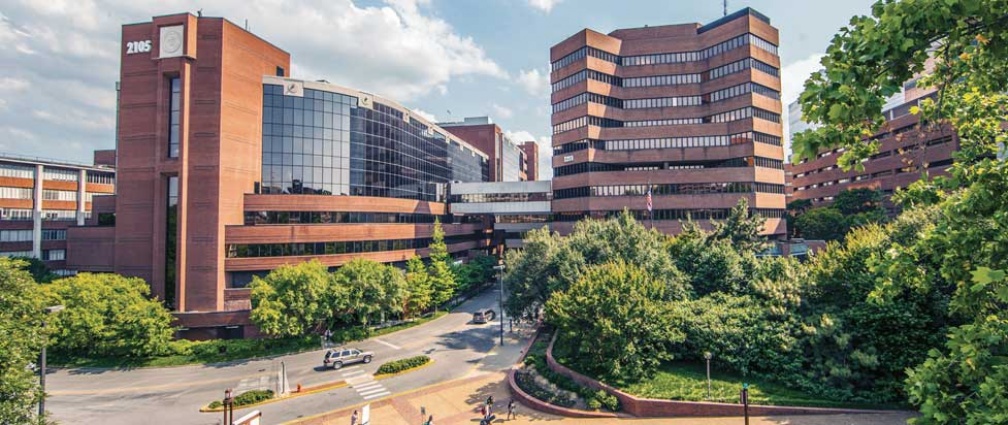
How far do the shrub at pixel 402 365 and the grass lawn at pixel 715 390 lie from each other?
1578 cm

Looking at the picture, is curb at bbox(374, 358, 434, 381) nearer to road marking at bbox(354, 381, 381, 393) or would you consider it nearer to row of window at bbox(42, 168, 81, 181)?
road marking at bbox(354, 381, 381, 393)

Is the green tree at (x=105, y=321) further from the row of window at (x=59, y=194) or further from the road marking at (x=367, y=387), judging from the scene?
the row of window at (x=59, y=194)

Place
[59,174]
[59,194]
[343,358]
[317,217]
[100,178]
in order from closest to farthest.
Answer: [343,358] → [317,217] → [59,194] → [59,174] → [100,178]

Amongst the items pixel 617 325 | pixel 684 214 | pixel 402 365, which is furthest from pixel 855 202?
pixel 402 365

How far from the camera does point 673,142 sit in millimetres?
62625

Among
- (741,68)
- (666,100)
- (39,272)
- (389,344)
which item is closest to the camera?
(389,344)

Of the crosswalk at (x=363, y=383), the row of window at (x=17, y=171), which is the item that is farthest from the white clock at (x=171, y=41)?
the row of window at (x=17, y=171)

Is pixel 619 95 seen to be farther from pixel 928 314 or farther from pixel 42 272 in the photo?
pixel 42 272

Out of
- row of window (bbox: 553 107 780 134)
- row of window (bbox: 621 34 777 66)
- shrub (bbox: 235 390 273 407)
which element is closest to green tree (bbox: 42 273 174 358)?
shrub (bbox: 235 390 273 407)

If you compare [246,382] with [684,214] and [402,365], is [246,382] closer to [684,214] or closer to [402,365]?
[402,365]

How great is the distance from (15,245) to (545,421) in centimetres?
8045

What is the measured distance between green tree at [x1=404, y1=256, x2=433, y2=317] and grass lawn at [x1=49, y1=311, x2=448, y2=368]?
224 inches

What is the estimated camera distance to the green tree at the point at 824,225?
68625 mm

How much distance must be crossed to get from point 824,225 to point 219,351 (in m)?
79.3
